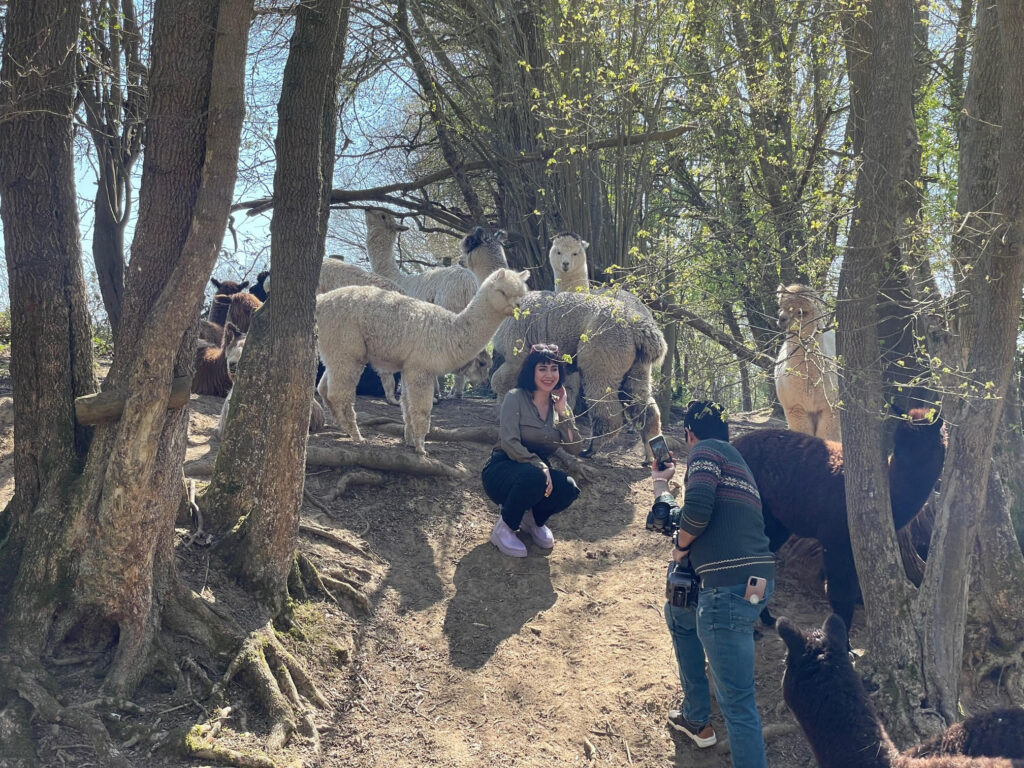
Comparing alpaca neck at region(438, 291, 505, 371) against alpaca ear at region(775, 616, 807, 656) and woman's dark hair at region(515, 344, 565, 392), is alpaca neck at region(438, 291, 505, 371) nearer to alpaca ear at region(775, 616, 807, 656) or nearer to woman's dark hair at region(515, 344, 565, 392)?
woman's dark hair at region(515, 344, 565, 392)

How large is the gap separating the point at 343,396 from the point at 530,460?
199 centimetres

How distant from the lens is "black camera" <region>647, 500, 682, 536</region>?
3.90 metres

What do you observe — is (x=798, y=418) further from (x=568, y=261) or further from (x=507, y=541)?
(x=568, y=261)

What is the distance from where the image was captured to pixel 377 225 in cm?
1095

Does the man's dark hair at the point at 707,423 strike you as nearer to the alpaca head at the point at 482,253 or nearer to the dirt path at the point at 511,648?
the dirt path at the point at 511,648

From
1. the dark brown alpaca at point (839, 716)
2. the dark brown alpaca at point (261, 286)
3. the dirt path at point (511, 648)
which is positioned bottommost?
the dirt path at point (511, 648)

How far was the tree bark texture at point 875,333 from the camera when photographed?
14.5 feet

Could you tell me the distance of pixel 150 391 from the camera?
350 cm

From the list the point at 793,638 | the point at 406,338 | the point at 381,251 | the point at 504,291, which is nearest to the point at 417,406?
the point at 406,338

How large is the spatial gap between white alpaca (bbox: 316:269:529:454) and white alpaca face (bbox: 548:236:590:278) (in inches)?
94.5

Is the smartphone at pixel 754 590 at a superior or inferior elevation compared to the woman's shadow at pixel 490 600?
superior

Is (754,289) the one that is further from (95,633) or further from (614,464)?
(95,633)

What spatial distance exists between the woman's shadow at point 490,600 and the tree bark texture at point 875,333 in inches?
78.9

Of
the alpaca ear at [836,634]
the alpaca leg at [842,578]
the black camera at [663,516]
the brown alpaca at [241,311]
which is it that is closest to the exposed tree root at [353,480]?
the brown alpaca at [241,311]
